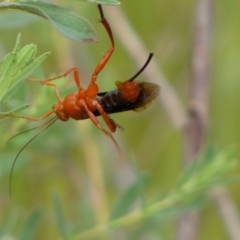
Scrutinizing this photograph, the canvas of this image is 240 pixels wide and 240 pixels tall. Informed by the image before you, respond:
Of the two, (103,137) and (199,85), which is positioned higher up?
(199,85)

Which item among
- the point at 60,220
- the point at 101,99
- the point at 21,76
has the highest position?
the point at 21,76

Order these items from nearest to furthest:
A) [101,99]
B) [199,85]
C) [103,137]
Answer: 1. [101,99]
2. [199,85]
3. [103,137]

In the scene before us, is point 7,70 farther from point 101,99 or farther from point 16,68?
point 101,99

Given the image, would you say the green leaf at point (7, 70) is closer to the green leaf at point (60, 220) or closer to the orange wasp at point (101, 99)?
the orange wasp at point (101, 99)

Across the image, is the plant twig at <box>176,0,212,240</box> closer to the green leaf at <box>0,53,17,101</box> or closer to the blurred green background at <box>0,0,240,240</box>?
the blurred green background at <box>0,0,240,240</box>

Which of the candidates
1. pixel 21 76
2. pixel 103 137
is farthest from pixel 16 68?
pixel 103 137

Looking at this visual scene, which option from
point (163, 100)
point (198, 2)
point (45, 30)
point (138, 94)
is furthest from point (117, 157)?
point (138, 94)

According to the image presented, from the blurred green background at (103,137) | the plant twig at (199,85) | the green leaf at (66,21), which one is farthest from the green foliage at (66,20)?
the plant twig at (199,85)
